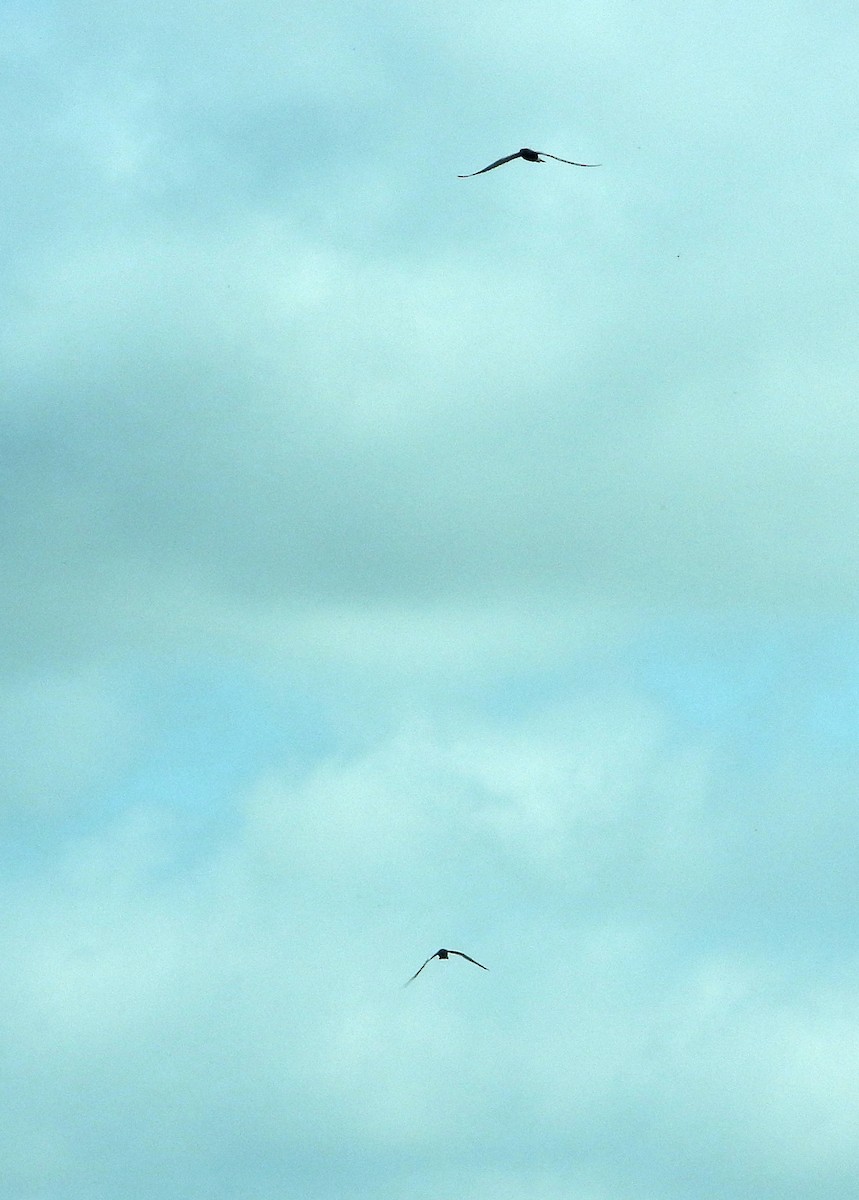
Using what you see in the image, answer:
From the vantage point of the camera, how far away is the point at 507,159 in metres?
184
